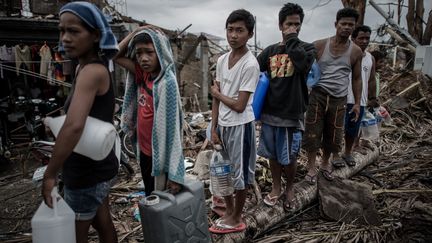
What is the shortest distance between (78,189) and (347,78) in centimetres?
335

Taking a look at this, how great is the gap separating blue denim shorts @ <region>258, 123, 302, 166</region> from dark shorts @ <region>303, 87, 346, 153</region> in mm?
780

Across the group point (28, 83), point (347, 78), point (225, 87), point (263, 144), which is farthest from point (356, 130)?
point (28, 83)

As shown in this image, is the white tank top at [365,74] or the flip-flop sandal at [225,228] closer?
the flip-flop sandal at [225,228]

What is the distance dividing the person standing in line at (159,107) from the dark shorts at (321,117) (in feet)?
7.37

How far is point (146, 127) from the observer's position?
7.38 ft

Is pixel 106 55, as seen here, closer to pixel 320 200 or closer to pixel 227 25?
pixel 227 25

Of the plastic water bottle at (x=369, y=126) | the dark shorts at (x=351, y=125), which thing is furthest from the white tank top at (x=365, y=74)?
the plastic water bottle at (x=369, y=126)

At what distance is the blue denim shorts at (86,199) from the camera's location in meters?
1.84

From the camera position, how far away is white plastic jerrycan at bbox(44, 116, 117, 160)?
5.52 ft

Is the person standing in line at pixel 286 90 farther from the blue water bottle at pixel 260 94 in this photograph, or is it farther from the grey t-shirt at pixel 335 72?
the grey t-shirt at pixel 335 72

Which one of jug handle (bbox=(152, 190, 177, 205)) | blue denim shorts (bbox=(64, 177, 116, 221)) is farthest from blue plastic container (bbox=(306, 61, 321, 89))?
blue denim shorts (bbox=(64, 177, 116, 221))

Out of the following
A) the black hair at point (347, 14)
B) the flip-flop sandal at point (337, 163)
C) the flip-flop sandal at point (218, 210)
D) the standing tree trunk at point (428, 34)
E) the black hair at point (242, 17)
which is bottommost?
the flip-flop sandal at point (218, 210)

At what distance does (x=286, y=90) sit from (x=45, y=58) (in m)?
7.40

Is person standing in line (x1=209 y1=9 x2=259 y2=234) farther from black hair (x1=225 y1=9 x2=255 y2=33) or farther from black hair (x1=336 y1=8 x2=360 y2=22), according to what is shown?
black hair (x1=336 y1=8 x2=360 y2=22)
